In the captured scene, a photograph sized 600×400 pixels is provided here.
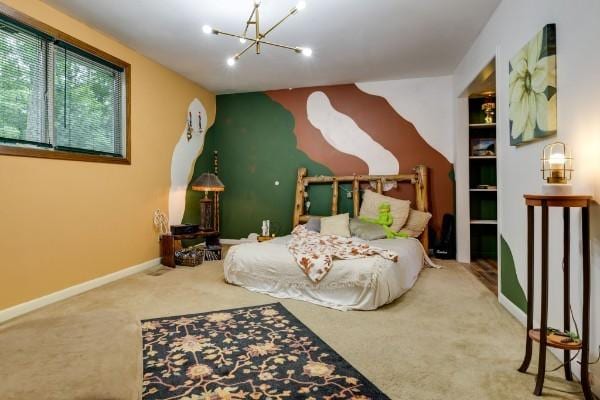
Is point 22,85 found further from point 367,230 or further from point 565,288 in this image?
point 565,288

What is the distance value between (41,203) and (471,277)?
4.26 meters

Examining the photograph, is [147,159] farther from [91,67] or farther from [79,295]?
[79,295]

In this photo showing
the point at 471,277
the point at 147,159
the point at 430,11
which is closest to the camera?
the point at 430,11

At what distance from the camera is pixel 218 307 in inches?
117

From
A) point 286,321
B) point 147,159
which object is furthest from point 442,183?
point 147,159

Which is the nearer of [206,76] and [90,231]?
[90,231]

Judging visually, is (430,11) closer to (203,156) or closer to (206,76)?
(206,76)

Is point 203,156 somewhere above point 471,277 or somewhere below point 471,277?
above

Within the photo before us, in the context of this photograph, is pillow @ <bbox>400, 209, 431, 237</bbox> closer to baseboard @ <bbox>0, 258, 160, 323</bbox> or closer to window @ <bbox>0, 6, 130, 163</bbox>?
baseboard @ <bbox>0, 258, 160, 323</bbox>

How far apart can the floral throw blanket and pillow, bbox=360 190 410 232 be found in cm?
105

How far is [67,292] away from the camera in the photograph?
3.27 meters

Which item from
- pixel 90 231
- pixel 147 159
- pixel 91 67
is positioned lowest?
pixel 90 231

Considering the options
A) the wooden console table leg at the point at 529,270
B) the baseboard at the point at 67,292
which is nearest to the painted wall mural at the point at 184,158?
the baseboard at the point at 67,292

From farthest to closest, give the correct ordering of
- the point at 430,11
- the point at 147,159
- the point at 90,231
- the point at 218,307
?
1. the point at 147,159
2. the point at 90,231
3. the point at 430,11
4. the point at 218,307
